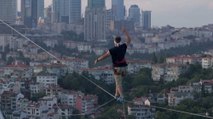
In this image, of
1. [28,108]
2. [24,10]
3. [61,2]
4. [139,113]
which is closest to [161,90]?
[139,113]

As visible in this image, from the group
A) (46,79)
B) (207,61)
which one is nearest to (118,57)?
(46,79)

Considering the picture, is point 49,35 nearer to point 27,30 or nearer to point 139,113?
point 27,30

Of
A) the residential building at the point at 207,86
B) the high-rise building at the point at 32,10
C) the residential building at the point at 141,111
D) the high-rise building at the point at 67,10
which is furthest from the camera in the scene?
the high-rise building at the point at 67,10

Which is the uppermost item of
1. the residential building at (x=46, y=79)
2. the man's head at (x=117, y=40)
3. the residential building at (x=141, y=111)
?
the man's head at (x=117, y=40)

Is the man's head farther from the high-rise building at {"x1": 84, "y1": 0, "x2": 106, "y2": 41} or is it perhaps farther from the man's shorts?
the high-rise building at {"x1": 84, "y1": 0, "x2": 106, "y2": 41}

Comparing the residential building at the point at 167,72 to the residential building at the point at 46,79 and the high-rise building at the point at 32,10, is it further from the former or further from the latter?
the high-rise building at the point at 32,10

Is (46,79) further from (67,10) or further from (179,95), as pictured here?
(67,10)

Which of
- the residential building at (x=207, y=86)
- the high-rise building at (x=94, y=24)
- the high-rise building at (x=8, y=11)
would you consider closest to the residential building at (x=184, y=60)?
the residential building at (x=207, y=86)
